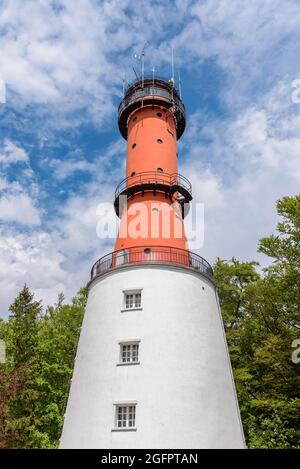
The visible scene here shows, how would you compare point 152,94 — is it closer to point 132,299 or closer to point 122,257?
point 122,257

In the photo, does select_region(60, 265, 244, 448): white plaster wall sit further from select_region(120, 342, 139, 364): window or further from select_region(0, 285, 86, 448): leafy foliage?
select_region(0, 285, 86, 448): leafy foliage

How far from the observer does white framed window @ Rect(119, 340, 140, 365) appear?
2044 cm

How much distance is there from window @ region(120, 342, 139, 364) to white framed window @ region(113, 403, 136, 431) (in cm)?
204

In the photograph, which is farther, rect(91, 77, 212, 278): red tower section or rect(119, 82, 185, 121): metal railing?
rect(119, 82, 185, 121): metal railing

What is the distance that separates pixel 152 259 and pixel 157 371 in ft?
20.5

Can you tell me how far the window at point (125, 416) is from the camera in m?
18.8

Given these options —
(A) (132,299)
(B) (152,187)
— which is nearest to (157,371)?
(A) (132,299)

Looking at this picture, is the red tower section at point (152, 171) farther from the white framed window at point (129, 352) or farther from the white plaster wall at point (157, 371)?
the white framed window at point (129, 352)

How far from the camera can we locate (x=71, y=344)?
34438mm

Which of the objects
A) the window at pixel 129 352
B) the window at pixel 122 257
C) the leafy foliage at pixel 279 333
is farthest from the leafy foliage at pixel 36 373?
the leafy foliage at pixel 279 333

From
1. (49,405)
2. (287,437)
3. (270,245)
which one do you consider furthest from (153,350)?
(49,405)

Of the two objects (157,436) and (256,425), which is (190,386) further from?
(256,425)

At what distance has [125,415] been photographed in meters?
19.1

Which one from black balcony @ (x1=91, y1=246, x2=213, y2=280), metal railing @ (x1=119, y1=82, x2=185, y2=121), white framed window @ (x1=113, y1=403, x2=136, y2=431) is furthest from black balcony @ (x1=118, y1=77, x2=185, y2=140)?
white framed window @ (x1=113, y1=403, x2=136, y2=431)
